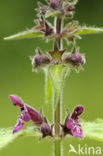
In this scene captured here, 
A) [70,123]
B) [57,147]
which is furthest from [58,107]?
[57,147]

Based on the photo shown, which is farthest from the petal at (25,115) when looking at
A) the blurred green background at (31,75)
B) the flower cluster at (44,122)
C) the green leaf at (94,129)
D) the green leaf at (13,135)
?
the blurred green background at (31,75)

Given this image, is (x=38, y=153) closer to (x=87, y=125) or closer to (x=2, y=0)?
(x=87, y=125)

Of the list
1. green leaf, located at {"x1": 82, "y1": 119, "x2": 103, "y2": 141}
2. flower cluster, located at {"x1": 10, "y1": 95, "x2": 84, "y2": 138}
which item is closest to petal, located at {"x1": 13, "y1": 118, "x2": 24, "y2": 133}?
flower cluster, located at {"x1": 10, "y1": 95, "x2": 84, "y2": 138}

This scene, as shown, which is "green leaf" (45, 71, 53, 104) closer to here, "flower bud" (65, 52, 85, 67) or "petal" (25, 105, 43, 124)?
"petal" (25, 105, 43, 124)

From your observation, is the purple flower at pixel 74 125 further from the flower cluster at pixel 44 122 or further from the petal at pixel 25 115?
the petal at pixel 25 115

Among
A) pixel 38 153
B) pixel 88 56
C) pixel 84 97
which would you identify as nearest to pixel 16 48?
pixel 88 56

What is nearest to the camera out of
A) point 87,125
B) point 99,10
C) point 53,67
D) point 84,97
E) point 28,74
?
point 53,67
